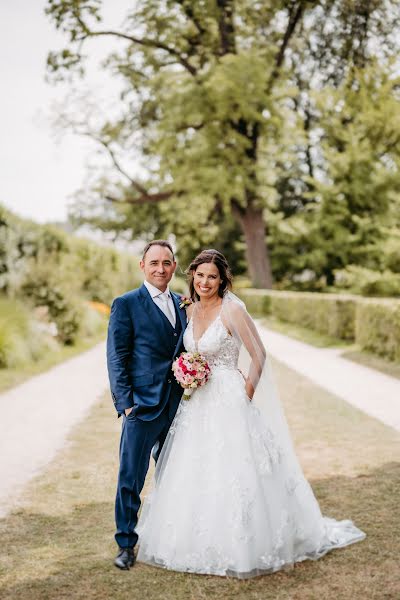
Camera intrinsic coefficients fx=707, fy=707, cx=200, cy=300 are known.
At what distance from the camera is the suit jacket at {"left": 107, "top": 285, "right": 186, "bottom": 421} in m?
4.38

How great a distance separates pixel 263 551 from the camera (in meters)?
4.24

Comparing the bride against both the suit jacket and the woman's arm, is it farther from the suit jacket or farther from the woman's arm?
the suit jacket

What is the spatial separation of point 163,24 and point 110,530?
93.2ft

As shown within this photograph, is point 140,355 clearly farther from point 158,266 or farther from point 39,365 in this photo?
point 39,365

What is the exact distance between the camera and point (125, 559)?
4.38m

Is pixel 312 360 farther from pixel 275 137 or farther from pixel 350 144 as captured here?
pixel 350 144

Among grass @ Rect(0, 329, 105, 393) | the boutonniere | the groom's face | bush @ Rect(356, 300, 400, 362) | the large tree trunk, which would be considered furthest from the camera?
the large tree trunk

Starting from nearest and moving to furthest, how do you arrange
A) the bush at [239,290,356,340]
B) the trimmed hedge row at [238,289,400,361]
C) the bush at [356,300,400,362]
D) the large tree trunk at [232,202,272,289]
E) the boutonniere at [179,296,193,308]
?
the boutonniere at [179,296,193,308]
the bush at [356,300,400,362]
the trimmed hedge row at [238,289,400,361]
the bush at [239,290,356,340]
the large tree trunk at [232,202,272,289]

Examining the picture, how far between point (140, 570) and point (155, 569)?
9cm

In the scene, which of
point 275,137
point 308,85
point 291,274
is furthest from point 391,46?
point 291,274

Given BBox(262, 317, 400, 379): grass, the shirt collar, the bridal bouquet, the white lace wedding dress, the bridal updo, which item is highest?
the bridal updo

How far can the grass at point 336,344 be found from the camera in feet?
44.7

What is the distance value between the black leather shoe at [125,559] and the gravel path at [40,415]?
1.48m

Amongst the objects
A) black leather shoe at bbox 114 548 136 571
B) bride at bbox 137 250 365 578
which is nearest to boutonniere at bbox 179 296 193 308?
bride at bbox 137 250 365 578
